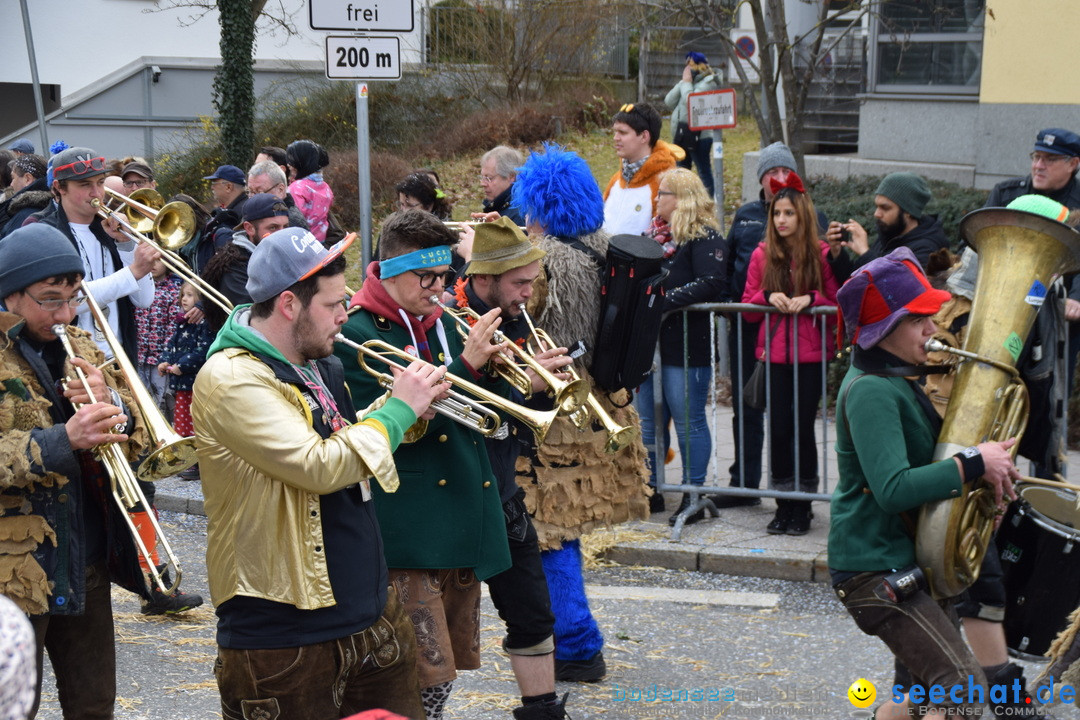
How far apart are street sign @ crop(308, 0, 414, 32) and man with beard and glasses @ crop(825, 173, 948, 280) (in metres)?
Result: 2.86

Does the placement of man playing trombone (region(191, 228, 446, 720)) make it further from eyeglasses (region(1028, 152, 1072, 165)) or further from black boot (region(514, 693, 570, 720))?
eyeglasses (region(1028, 152, 1072, 165))

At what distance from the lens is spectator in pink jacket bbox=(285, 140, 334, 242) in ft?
29.5

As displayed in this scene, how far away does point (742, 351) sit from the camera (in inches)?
294

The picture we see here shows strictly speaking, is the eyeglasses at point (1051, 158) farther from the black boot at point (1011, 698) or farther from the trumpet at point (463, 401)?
the trumpet at point (463, 401)

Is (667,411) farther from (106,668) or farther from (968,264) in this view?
(106,668)

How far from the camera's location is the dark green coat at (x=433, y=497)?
3861 millimetres

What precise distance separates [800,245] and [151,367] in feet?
14.9

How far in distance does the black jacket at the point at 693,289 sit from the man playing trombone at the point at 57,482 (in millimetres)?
3815

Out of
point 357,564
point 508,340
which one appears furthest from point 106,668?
point 508,340

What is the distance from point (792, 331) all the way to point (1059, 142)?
70.3 inches

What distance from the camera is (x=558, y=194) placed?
5.15 metres

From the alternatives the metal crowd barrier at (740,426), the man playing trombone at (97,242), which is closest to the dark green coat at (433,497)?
the man playing trombone at (97,242)

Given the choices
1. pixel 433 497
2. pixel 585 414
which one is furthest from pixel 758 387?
pixel 433 497

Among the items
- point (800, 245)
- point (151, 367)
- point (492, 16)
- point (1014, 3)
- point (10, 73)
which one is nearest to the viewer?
point (800, 245)
